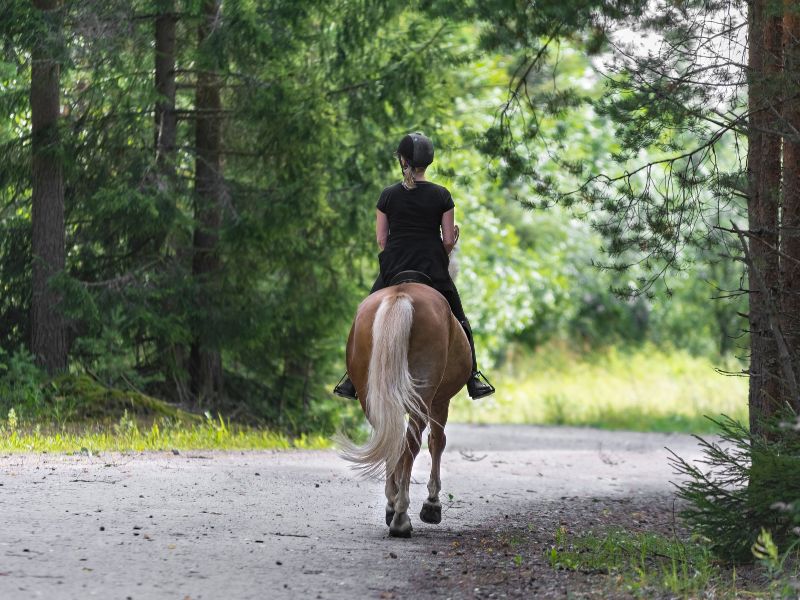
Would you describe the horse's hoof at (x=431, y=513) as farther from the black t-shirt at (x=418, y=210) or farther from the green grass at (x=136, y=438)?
the green grass at (x=136, y=438)

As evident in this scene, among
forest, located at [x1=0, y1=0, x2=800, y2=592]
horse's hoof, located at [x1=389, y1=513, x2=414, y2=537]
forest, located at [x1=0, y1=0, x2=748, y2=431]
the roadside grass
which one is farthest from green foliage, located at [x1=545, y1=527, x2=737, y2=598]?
forest, located at [x1=0, y1=0, x2=748, y2=431]

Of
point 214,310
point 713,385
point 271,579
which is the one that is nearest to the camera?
point 271,579

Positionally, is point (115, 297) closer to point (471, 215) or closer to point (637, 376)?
point (471, 215)

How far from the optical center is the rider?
26.9ft

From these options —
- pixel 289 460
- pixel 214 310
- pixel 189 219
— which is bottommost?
pixel 289 460

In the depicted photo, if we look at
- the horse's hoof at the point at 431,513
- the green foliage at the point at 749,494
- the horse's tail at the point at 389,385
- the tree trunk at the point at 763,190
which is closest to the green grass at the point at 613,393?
the tree trunk at the point at 763,190

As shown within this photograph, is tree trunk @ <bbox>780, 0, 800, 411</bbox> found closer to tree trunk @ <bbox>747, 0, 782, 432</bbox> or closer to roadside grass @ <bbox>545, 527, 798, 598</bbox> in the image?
tree trunk @ <bbox>747, 0, 782, 432</bbox>

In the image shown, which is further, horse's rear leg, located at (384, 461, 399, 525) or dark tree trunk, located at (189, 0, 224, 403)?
dark tree trunk, located at (189, 0, 224, 403)

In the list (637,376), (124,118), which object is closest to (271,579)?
(124,118)

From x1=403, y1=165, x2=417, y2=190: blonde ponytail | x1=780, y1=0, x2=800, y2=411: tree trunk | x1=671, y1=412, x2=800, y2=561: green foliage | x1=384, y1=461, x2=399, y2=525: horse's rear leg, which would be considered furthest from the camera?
x1=403, y1=165, x2=417, y2=190: blonde ponytail

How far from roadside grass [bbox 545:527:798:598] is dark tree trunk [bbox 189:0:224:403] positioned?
26.3 feet

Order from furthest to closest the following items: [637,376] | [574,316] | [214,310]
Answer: [574,316] < [637,376] < [214,310]

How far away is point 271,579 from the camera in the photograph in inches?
233

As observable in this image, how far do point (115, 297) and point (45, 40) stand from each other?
3.27 meters
